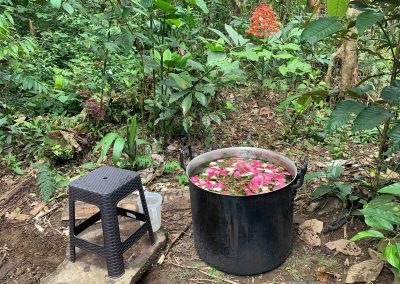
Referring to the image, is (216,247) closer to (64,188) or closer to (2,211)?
(64,188)

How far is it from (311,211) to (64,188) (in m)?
1.87

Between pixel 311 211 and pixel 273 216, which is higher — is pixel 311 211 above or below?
below

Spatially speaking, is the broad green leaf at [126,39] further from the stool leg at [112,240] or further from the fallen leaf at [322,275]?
the fallen leaf at [322,275]

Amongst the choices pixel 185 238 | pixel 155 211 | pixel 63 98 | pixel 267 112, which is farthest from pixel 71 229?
pixel 267 112

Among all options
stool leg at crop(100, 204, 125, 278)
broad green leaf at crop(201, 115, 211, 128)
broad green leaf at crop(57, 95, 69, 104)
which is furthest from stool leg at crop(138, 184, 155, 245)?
broad green leaf at crop(57, 95, 69, 104)

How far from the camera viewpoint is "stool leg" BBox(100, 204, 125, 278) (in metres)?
2.00

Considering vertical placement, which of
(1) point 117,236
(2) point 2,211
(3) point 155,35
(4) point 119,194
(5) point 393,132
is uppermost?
(3) point 155,35

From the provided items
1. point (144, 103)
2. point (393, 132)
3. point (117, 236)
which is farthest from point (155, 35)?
point (393, 132)

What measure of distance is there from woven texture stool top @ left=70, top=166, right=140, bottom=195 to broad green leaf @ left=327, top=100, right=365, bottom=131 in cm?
109

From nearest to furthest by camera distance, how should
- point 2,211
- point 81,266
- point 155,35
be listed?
point 81,266, point 2,211, point 155,35

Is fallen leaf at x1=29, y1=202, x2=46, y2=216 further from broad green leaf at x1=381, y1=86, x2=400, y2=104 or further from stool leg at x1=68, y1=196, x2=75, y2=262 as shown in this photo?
broad green leaf at x1=381, y1=86, x2=400, y2=104

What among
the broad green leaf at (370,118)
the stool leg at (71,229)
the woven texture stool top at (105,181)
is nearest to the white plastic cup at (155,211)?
the woven texture stool top at (105,181)

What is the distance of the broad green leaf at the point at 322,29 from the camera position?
187 cm

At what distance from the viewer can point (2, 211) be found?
115 inches
